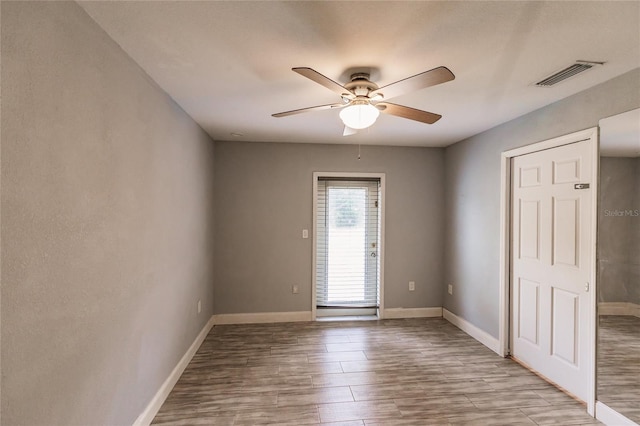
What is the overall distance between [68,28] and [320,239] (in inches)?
141

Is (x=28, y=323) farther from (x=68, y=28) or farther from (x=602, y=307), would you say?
(x=602, y=307)

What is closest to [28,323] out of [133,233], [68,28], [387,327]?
[133,233]

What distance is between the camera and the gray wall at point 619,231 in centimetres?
215

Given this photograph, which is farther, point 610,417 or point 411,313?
point 411,313

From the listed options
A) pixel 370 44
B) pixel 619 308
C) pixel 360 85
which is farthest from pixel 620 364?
pixel 370 44

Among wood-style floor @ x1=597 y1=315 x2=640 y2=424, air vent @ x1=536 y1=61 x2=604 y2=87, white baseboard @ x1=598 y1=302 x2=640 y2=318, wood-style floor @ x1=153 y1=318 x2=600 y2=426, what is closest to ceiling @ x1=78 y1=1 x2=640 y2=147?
air vent @ x1=536 y1=61 x2=604 y2=87

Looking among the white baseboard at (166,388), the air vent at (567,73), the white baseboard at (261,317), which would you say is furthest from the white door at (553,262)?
the white baseboard at (166,388)

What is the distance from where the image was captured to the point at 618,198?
7.42 ft

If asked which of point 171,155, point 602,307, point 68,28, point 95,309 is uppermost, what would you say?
point 68,28

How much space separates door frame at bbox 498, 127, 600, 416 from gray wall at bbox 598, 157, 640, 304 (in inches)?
1.7

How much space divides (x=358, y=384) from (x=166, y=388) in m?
1.60

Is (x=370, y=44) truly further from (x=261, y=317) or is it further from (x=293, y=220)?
(x=261, y=317)

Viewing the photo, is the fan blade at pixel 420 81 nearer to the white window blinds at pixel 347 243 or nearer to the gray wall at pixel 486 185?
the gray wall at pixel 486 185

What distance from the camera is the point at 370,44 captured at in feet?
5.82
